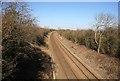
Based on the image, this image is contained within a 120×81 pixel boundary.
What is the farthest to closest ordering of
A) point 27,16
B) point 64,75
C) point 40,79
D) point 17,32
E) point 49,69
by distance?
point 49,69, point 64,75, point 40,79, point 27,16, point 17,32

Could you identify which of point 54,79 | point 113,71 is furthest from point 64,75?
point 113,71

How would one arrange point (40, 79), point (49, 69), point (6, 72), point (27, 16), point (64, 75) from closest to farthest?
point (6, 72), point (27, 16), point (40, 79), point (64, 75), point (49, 69)

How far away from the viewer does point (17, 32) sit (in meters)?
10.9

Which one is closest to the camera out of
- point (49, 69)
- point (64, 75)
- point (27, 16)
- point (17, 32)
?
point (17, 32)

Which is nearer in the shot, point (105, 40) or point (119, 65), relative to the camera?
point (119, 65)

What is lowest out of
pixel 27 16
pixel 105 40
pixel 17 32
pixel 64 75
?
pixel 64 75

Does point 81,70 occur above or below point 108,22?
below

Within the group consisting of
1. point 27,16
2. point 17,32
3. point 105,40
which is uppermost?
point 27,16

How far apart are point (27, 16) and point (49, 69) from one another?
8808 millimetres

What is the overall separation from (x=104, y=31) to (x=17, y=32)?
20309mm

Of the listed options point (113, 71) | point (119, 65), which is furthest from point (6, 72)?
point (119, 65)

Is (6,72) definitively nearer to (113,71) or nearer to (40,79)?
(40,79)

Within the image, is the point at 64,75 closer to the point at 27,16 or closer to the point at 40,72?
the point at 40,72

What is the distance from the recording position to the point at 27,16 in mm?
11656
